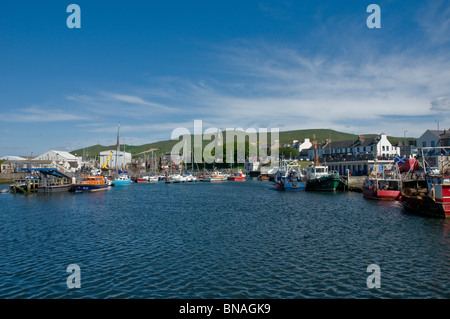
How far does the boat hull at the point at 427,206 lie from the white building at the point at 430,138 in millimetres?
53576

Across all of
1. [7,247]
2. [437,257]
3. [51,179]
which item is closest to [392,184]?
[437,257]

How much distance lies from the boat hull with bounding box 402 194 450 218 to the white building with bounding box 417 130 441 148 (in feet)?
176

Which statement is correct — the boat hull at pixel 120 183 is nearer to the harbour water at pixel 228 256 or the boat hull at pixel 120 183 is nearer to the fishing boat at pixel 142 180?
the fishing boat at pixel 142 180

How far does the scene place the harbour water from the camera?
17.0 metres

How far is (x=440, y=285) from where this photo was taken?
671 inches

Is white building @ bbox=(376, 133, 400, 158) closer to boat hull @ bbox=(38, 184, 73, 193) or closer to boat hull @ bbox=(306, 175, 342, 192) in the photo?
boat hull @ bbox=(306, 175, 342, 192)

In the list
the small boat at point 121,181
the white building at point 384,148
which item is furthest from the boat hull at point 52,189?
the white building at point 384,148

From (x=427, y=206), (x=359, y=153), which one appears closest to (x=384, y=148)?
(x=359, y=153)

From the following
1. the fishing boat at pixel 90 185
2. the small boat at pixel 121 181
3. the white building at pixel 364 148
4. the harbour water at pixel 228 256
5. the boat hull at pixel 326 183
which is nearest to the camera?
the harbour water at pixel 228 256

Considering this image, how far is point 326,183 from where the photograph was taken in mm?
73125

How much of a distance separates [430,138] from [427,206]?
197ft

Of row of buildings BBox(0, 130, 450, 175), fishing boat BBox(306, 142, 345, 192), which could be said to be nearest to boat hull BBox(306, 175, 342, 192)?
fishing boat BBox(306, 142, 345, 192)

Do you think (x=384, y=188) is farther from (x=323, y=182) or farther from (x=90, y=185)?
(x=90, y=185)

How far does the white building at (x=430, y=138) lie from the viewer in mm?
85500
